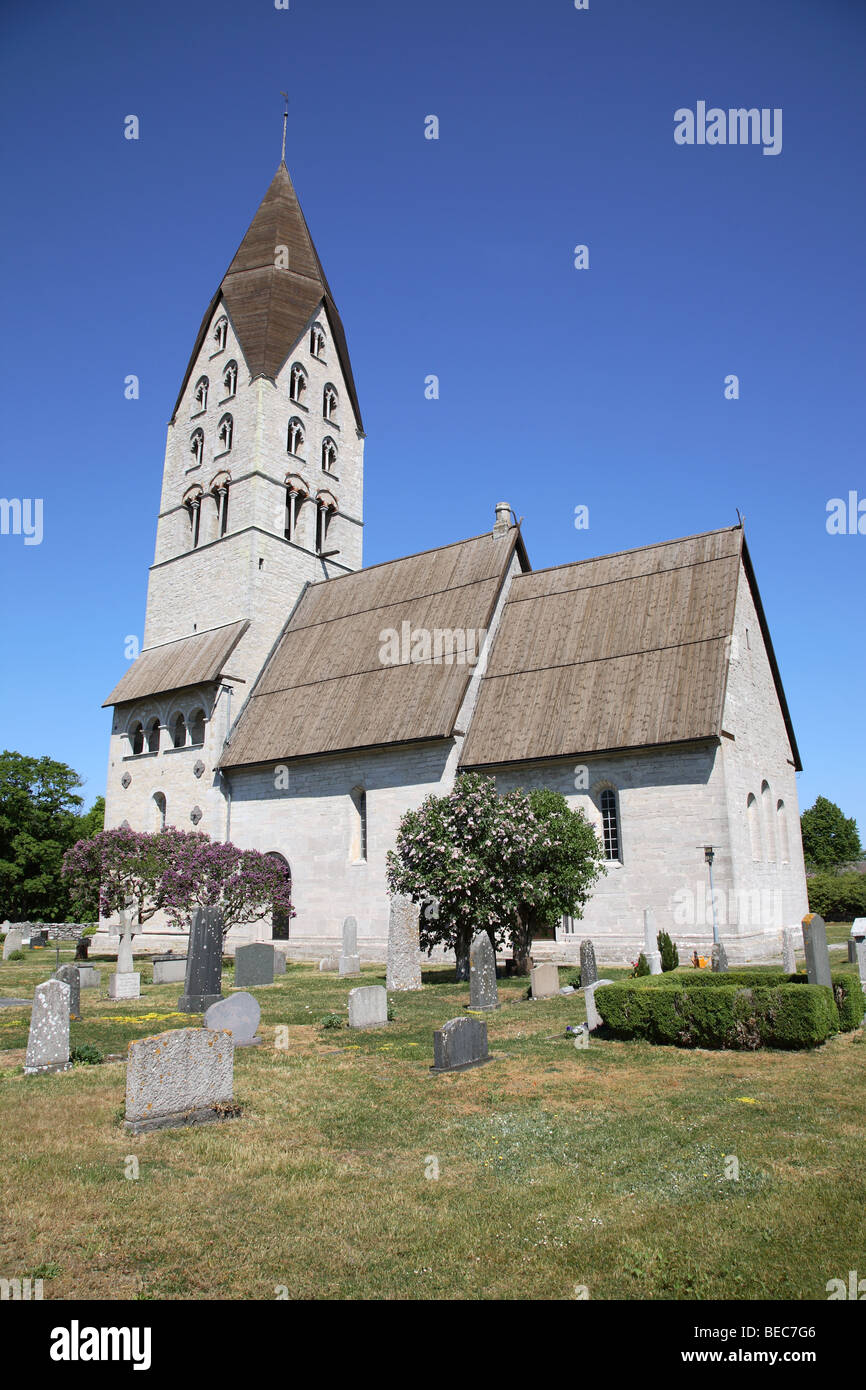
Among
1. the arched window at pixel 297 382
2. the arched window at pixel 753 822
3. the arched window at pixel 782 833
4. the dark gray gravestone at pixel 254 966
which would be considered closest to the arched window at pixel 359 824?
the dark gray gravestone at pixel 254 966

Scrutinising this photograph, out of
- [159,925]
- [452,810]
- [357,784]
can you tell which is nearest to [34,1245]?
[452,810]

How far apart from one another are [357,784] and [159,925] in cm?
1097

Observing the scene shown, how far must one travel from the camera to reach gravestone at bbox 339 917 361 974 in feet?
72.7

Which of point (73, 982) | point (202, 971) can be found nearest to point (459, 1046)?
A: point (202, 971)

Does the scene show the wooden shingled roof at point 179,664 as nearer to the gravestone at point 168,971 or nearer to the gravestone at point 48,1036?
the gravestone at point 168,971

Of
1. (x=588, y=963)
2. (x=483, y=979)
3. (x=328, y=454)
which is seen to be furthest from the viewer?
(x=328, y=454)

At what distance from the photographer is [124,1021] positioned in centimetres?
1388

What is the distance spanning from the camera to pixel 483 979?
1488 centimetres

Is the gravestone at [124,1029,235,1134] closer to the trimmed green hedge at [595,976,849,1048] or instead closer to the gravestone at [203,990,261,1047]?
the gravestone at [203,990,261,1047]

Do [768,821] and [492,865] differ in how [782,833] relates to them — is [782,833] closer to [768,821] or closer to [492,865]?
[768,821]

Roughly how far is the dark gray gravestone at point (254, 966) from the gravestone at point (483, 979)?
265 inches

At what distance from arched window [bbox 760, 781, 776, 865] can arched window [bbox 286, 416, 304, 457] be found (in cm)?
2474

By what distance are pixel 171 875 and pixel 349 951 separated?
618 cm

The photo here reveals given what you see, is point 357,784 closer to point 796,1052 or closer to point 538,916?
point 538,916
